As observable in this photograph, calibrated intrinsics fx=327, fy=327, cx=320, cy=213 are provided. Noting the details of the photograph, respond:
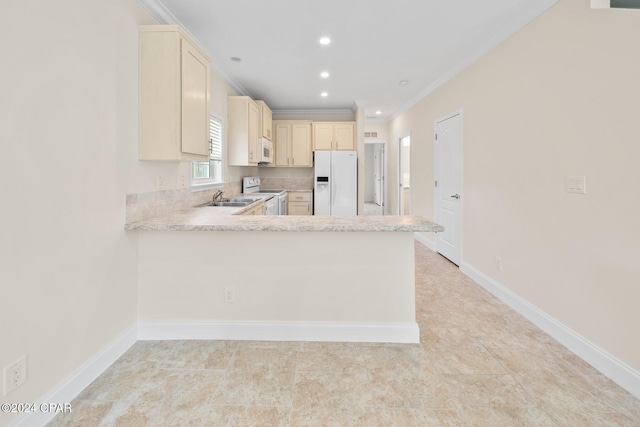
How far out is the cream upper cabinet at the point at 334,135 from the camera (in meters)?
6.34

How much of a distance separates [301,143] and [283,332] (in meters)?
4.58

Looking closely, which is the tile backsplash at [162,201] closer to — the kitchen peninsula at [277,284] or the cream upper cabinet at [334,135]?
the kitchen peninsula at [277,284]

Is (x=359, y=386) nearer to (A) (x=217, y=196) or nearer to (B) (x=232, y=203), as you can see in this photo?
(B) (x=232, y=203)

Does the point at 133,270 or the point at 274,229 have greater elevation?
the point at 274,229

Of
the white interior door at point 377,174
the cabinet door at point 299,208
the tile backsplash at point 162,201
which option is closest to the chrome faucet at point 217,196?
the tile backsplash at point 162,201

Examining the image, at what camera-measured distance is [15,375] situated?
1449mm

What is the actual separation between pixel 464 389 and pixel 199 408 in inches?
56.9

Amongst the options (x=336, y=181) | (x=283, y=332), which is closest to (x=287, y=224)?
(x=283, y=332)

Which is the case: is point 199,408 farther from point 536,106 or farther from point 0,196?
point 536,106

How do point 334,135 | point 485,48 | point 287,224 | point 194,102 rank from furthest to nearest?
point 334,135
point 485,48
point 194,102
point 287,224

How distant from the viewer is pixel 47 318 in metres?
1.61

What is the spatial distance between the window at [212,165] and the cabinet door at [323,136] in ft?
7.96

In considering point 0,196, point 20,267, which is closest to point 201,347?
point 20,267

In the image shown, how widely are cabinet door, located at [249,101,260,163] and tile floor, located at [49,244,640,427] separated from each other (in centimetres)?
304
